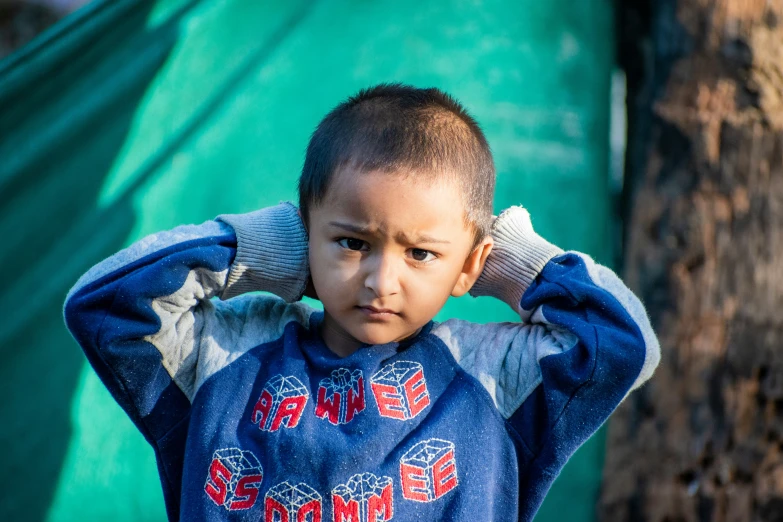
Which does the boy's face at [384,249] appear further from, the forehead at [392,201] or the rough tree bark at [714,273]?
the rough tree bark at [714,273]

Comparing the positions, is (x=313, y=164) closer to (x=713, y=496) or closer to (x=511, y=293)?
(x=511, y=293)

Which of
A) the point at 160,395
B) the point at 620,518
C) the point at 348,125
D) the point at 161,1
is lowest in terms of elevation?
the point at 620,518

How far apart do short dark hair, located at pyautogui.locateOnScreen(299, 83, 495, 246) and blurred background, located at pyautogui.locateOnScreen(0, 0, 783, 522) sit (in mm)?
639

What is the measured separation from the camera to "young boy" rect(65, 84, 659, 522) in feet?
3.96

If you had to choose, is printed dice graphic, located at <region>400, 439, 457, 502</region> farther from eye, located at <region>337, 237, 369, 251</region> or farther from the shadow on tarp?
the shadow on tarp

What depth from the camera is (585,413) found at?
4.10 ft

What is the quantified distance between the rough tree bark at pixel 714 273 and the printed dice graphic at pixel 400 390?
0.83 m

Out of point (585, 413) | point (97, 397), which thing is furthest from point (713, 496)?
point (97, 397)

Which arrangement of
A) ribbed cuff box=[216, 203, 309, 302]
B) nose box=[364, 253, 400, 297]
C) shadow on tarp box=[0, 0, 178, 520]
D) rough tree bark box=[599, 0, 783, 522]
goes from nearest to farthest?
nose box=[364, 253, 400, 297] < ribbed cuff box=[216, 203, 309, 302] < shadow on tarp box=[0, 0, 178, 520] < rough tree bark box=[599, 0, 783, 522]

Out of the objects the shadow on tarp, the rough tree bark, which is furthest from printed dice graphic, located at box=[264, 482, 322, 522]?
the rough tree bark

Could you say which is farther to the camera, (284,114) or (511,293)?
(284,114)

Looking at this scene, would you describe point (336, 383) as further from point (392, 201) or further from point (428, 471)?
point (392, 201)

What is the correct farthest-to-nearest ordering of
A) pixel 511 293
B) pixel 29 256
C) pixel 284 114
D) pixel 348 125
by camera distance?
pixel 284 114 → pixel 29 256 → pixel 511 293 → pixel 348 125

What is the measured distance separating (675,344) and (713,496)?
12.9 inches
